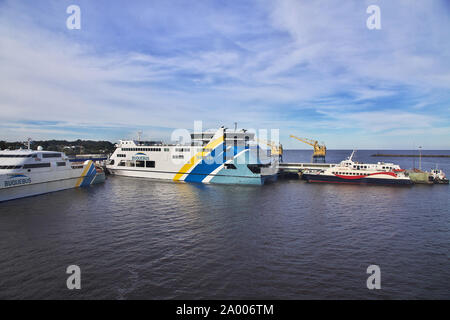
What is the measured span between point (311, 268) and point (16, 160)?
119 feet

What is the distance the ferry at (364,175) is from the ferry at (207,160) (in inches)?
404

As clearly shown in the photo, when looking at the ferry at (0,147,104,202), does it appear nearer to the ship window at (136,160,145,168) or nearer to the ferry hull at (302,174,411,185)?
the ship window at (136,160,145,168)

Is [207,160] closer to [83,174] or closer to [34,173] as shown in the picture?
[83,174]

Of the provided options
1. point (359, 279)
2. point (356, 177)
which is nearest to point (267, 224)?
point (359, 279)

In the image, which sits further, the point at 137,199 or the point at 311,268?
the point at 137,199

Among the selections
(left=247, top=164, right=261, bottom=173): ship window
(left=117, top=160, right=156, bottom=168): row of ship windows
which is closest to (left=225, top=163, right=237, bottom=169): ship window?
(left=247, top=164, right=261, bottom=173): ship window

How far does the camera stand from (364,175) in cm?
4284

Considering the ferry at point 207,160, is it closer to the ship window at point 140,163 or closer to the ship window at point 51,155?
the ship window at point 140,163

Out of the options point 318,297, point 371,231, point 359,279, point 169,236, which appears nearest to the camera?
point 318,297
